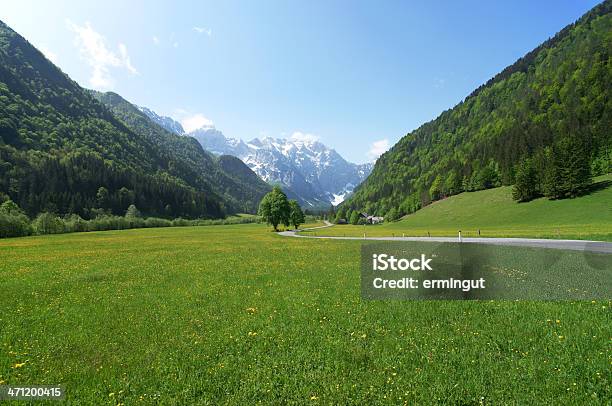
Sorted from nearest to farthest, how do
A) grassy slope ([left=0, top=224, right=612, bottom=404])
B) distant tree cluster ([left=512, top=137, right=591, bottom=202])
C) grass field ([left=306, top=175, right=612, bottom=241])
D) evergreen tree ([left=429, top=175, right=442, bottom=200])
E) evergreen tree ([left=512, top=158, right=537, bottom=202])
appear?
grassy slope ([left=0, top=224, right=612, bottom=404])
grass field ([left=306, top=175, right=612, bottom=241])
distant tree cluster ([left=512, top=137, right=591, bottom=202])
evergreen tree ([left=512, top=158, right=537, bottom=202])
evergreen tree ([left=429, top=175, right=442, bottom=200])

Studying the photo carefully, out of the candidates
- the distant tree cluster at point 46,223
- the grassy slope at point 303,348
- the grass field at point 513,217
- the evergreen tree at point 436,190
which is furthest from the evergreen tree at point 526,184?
the distant tree cluster at point 46,223

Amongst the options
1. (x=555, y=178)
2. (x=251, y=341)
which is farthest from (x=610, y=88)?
(x=251, y=341)

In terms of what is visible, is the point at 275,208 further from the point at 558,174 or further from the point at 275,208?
the point at 558,174

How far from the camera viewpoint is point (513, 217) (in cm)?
9775

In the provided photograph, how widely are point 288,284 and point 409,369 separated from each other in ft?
42.9

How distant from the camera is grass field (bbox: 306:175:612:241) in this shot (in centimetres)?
6694

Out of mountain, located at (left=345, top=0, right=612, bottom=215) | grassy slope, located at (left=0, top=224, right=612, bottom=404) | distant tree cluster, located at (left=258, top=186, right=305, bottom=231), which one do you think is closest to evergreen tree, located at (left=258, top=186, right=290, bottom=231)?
distant tree cluster, located at (left=258, top=186, right=305, bottom=231)

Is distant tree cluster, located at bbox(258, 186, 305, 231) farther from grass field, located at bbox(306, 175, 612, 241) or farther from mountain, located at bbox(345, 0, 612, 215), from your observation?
mountain, located at bbox(345, 0, 612, 215)

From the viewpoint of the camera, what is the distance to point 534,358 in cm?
875

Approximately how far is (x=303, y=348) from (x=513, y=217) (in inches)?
4348

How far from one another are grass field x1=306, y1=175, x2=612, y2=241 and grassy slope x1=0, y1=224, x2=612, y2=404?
44.3 m

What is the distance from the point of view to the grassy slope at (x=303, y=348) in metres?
7.64

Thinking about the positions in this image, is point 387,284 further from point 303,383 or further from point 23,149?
point 23,149

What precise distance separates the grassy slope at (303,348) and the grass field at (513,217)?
1746 inches
